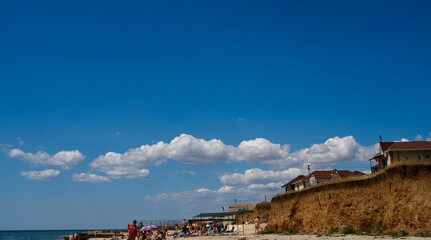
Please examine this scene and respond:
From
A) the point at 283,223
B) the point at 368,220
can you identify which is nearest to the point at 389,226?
the point at 368,220

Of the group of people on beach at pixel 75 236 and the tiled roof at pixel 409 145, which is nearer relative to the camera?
the group of people on beach at pixel 75 236

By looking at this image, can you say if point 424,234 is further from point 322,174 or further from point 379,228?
point 322,174

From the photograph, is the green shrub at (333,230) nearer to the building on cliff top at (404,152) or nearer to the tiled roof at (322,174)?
the building on cliff top at (404,152)

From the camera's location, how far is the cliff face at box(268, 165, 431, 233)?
81.3 feet

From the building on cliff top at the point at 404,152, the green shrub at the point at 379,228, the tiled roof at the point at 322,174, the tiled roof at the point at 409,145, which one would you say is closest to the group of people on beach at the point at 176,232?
the green shrub at the point at 379,228

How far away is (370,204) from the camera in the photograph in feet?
94.9

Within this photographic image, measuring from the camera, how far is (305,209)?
37.4m

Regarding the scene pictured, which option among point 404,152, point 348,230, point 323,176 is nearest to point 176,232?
point 348,230

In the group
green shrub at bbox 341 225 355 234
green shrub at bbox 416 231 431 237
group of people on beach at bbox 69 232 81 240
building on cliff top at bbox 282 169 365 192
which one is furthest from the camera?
building on cliff top at bbox 282 169 365 192

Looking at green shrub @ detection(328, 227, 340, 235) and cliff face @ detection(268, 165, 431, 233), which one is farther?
green shrub @ detection(328, 227, 340, 235)

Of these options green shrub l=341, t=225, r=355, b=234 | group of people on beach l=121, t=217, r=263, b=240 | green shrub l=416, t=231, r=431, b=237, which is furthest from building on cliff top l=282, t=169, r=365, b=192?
green shrub l=416, t=231, r=431, b=237

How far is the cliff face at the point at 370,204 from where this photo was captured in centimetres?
2478

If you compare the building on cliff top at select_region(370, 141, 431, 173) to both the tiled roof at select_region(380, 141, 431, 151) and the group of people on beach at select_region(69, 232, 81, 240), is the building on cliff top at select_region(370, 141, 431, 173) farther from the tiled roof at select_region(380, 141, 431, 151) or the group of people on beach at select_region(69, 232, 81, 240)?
the group of people on beach at select_region(69, 232, 81, 240)

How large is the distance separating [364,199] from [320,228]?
5.81 metres
